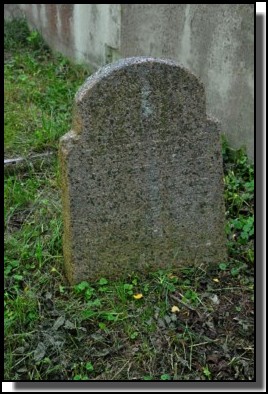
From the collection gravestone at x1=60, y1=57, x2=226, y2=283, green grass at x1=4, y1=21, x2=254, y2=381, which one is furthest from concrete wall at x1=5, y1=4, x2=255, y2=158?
gravestone at x1=60, y1=57, x2=226, y2=283

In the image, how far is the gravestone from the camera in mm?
3221

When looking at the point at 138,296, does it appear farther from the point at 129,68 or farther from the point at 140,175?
the point at 129,68

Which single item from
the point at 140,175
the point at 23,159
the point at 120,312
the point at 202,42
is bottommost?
the point at 120,312

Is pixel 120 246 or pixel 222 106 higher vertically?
pixel 222 106

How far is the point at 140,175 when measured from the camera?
341 centimetres

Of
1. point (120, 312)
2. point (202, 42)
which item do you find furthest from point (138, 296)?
point (202, 42)

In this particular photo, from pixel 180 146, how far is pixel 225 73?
61.3 inches

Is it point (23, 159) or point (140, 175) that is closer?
point (140, 175)

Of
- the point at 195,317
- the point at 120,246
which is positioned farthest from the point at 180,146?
the point at 195,317

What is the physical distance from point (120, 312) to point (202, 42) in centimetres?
251

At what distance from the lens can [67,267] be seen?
11.7ft

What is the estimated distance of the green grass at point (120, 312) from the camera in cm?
302

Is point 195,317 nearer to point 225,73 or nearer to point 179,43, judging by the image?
point 225,73

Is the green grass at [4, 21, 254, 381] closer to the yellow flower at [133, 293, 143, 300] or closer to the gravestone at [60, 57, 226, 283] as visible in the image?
the yellow flower at [133, 293, 143, 300]
